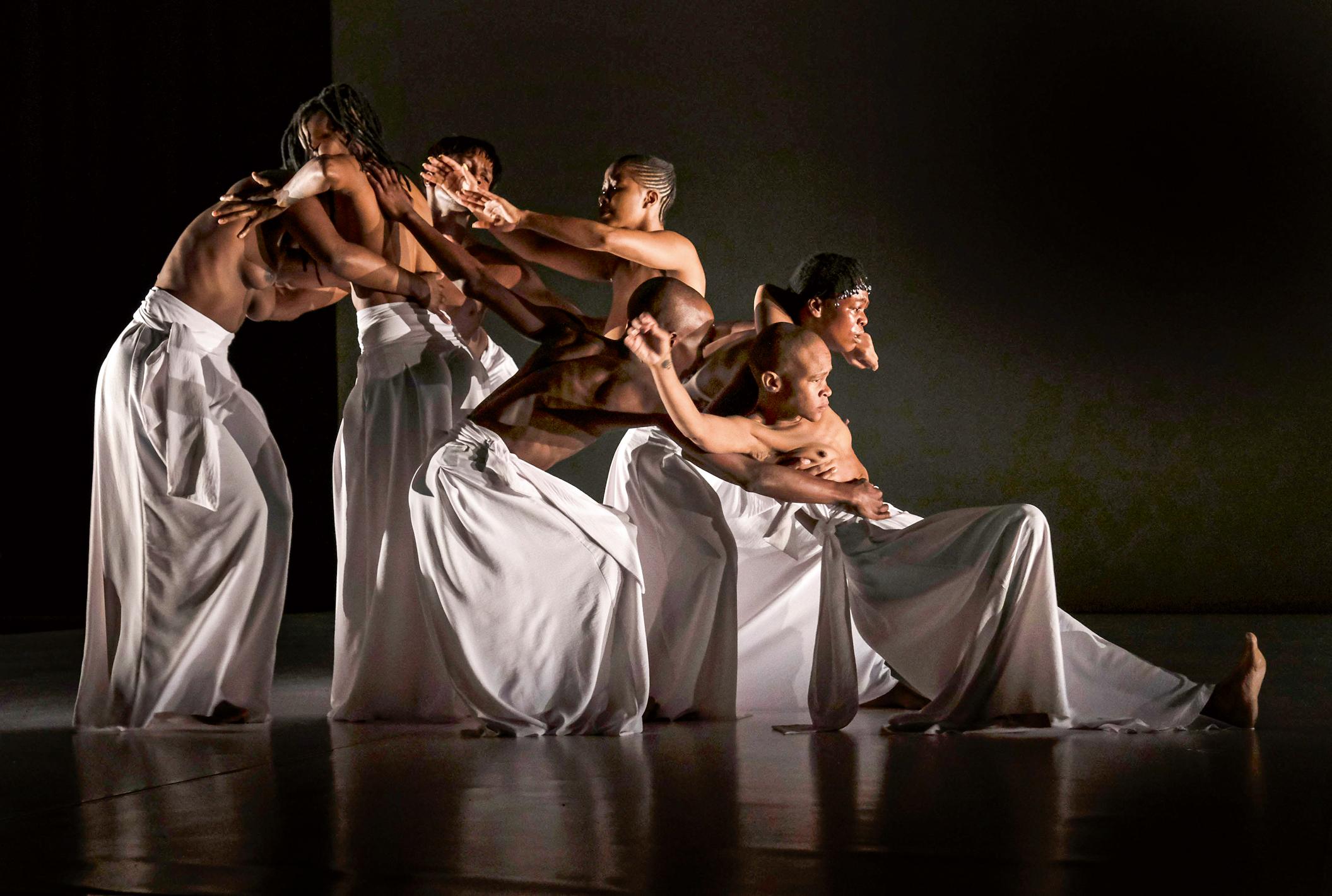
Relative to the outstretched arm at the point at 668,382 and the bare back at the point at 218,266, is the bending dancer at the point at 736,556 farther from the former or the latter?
the bare back at the point at 218,266

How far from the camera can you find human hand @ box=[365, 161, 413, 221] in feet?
13.0

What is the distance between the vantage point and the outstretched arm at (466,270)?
370 cm

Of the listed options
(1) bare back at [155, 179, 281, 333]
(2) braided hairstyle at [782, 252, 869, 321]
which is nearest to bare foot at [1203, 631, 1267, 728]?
(2) braided hairstyle at [782, 252, 869, 321]

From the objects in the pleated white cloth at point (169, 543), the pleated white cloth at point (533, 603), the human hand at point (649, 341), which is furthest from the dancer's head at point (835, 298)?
the pleated white cloth at point (169, 543)

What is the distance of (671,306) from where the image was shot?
333 cm


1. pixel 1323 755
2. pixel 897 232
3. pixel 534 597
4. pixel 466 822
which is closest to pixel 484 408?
pixel 534 597

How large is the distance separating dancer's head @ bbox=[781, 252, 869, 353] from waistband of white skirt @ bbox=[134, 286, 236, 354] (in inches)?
61.4

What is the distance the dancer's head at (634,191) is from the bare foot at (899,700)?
58.9 inches

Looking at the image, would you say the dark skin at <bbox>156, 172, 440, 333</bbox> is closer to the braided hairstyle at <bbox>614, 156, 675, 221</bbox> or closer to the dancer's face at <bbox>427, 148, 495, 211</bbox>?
the dancer's face at <bbox>427, 148, 495, 211</bbox>

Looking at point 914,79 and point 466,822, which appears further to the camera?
point 914,79

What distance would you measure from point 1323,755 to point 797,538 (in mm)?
1480

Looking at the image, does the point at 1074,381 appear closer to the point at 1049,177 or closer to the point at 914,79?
the point at 1049,177

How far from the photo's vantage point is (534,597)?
135 inches

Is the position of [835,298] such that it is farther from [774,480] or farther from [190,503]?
[190,503]
